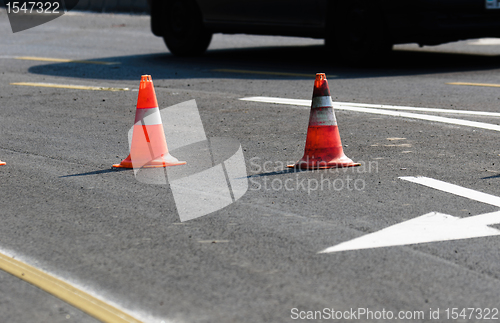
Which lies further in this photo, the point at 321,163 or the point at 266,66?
the point at 266,66

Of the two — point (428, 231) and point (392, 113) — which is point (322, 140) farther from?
point (392, 113)

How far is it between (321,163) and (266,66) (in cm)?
701

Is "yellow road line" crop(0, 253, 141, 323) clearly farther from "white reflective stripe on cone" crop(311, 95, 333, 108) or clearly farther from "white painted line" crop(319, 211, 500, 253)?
"white reflective stripe on cone" crop(311, 95, 333, 108)

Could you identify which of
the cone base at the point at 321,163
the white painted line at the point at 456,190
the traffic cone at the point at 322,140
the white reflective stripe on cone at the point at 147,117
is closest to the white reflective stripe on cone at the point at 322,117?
the traffic cone at the point at 322,140

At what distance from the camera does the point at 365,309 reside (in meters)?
3.25

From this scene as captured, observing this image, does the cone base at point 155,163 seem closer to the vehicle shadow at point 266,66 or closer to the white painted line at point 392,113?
the white painted line at point 392,113

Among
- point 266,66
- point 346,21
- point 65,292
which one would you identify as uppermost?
point 65,292

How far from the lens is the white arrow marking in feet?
13.4

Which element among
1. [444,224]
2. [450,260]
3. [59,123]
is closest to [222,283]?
[450,260]

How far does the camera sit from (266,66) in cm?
1274

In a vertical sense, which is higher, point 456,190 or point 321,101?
point 321,101

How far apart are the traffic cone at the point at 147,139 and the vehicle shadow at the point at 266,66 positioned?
530cm

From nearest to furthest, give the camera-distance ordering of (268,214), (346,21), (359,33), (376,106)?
(268,214) → (376,106) → (359,33) → (346,21)

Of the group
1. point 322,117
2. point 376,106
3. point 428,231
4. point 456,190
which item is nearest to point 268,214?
point 428,231
